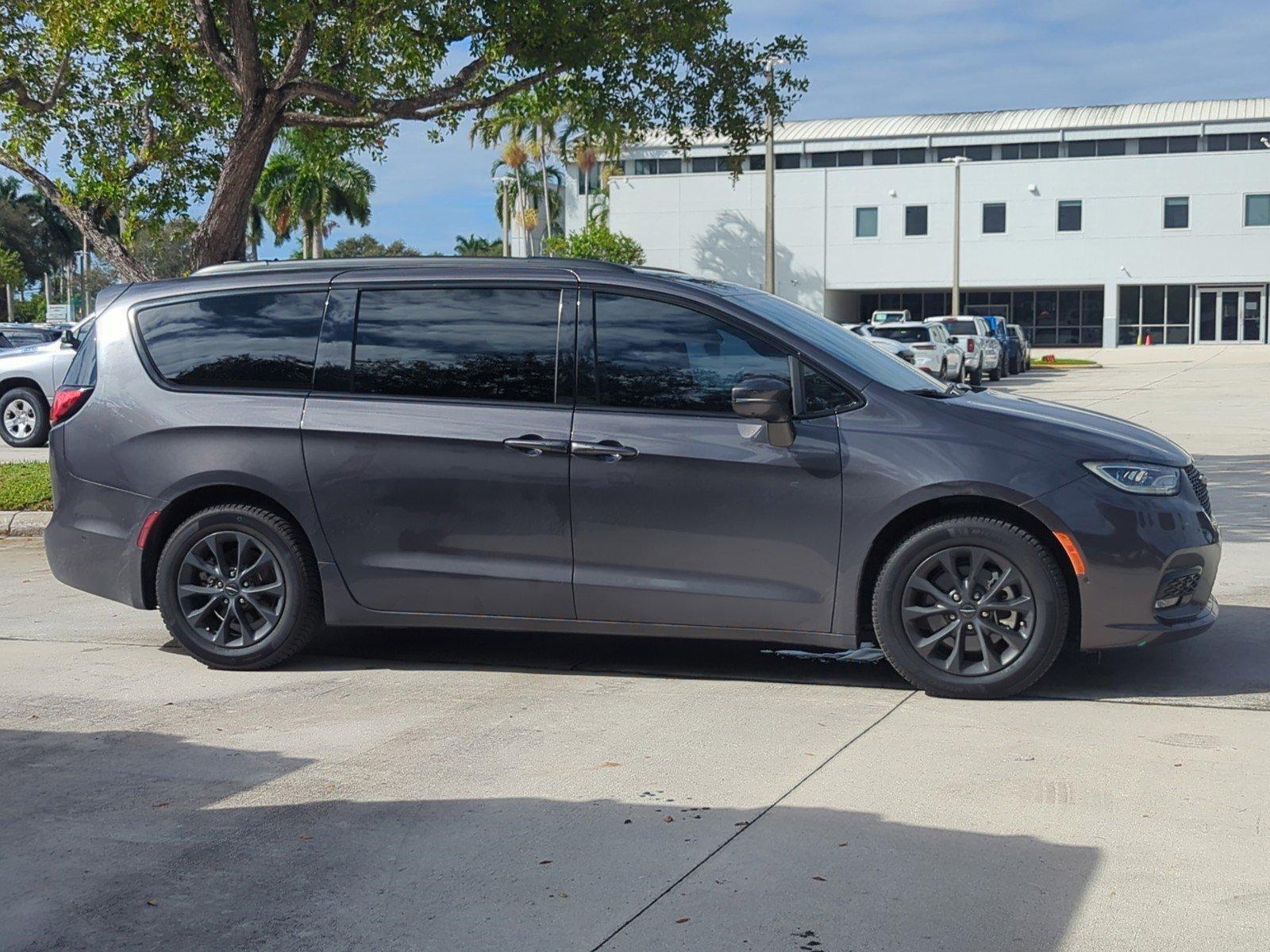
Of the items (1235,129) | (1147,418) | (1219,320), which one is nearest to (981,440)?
(1147,418)

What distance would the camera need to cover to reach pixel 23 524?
37.7 feet

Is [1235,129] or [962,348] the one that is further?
[1235,129]

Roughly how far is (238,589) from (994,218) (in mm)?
61570

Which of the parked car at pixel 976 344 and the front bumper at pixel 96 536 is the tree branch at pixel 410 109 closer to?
the front bumper at pixel 96 536

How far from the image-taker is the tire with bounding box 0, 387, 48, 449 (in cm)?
1878

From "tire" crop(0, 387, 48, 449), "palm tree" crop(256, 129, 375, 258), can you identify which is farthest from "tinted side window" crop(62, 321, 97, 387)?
"palm tree" crop(256, 129, 375, 258)

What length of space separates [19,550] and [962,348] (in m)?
27.2

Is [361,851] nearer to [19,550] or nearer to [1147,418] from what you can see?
[19,550]

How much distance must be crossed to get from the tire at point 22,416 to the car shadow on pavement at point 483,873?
14804 millimetres

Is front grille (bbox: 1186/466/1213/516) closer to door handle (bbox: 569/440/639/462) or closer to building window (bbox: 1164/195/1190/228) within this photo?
door handle (bbox: 569/440/639/462)

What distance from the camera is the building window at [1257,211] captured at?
6131 cm

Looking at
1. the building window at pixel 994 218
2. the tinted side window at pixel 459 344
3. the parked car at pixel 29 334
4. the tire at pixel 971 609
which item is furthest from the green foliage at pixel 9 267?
the tire at pixel 971 609

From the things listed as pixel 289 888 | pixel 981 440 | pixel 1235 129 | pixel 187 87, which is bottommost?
pixel 289 888

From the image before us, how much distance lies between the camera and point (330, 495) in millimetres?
6582
